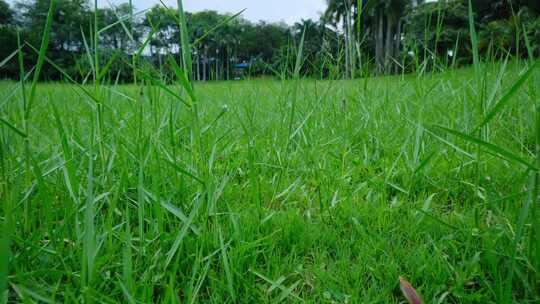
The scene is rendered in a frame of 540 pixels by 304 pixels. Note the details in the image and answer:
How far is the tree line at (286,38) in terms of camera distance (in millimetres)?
869

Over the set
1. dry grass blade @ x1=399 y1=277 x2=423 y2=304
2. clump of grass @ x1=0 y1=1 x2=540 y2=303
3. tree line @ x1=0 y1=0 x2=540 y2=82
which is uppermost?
tree line @ x1=0 y1=0 x2=540 y2=82

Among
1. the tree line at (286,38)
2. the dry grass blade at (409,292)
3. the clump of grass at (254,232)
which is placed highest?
the tree line at (286,38)

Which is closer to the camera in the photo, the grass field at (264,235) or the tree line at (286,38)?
the grass field at (264,235)

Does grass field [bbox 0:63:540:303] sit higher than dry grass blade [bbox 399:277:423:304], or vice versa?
grass field [bbox 0:63:540:303]

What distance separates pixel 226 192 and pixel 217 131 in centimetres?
75

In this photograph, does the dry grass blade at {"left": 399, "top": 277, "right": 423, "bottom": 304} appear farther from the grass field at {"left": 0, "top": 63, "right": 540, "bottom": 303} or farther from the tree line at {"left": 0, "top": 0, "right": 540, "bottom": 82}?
the tree line at {"left": 0, "top": 0, "right": 540, "bottom": 82}

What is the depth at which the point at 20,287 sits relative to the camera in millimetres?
411

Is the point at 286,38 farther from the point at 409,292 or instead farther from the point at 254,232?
the point at 409,292

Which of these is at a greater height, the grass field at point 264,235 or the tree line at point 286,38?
the tree line at point 286,38

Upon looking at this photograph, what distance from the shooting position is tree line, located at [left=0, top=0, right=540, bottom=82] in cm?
87

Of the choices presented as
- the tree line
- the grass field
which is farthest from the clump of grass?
the tree line

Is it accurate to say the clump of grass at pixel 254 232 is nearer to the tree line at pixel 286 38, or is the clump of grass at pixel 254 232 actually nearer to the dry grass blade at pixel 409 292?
the dry grass blade at pixel 409 292

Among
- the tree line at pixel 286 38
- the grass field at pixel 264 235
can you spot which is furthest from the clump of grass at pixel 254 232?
the tree line at pixel 286 38

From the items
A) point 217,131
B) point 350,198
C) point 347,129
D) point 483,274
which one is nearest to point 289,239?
point 350,198
